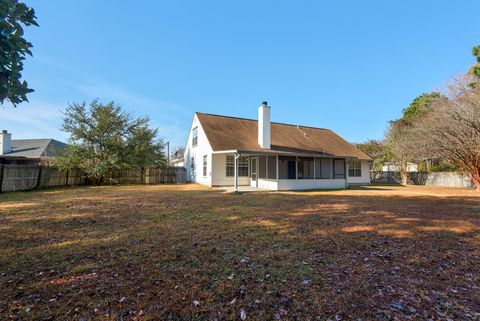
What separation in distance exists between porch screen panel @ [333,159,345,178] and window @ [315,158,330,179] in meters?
0.70

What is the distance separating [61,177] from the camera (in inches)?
634

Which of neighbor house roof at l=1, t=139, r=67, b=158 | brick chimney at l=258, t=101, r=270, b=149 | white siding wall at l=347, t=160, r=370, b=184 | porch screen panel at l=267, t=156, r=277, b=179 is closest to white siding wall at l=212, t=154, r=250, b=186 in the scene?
porch screen panel at l=267, t=156, r=277, b=179

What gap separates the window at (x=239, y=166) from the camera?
17.0 meters

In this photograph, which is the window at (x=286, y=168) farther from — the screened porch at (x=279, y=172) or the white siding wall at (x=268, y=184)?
the white siding wall at (x=268, y=184)

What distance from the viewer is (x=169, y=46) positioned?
46.8 ft

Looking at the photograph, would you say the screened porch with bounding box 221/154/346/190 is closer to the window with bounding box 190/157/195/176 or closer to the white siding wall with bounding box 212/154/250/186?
the white siding wall with bounding box 212/154/250/186

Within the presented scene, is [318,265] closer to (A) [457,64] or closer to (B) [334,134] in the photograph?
(A) [457,64]

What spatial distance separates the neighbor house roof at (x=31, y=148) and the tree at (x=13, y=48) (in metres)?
27.7

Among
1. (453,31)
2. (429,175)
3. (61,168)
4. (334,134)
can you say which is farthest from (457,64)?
(61,168)

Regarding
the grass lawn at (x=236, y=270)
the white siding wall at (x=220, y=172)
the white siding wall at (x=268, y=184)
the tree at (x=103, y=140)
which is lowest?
the grass lawn at (x=236, y=270)

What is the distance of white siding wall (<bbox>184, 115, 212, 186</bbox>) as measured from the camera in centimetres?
1675

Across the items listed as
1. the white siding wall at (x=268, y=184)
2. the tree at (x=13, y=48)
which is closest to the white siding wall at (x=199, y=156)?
the white siding wall at (x=268, y=184)

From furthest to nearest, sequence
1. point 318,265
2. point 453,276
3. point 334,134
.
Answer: point 334,134, point 318,265, point 453,276

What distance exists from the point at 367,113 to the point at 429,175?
8.88 m
